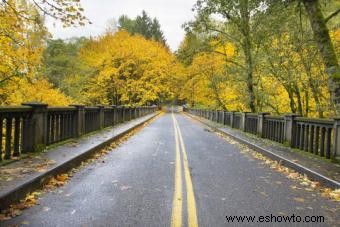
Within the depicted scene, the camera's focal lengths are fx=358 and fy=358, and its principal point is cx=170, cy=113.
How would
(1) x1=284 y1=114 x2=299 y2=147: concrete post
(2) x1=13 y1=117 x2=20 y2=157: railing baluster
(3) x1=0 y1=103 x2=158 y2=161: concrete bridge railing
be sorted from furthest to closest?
(1) x1=284 y1=114 x2=299 y2=147: concrete post
(2) x1=13 y1=117 x2=20 y2=157: railing baluster
(3) x1=0 y1=103 x2=158 y2=161: concrete bridge railing

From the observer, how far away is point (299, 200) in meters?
6.08

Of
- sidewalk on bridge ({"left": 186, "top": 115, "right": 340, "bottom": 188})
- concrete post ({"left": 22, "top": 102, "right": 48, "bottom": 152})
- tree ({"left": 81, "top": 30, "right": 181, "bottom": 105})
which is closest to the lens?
sidewalk on bridge ({"left": 186, "top": 115, "right": 340, "bottom": 188})

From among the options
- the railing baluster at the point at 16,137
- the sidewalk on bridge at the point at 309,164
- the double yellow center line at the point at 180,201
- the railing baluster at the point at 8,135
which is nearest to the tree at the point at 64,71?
the sidewalk on bridge at the point at 309,164

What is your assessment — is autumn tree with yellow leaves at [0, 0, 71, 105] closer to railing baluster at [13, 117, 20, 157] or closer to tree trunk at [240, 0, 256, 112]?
railing baluster at [13, 117, 20, 157]

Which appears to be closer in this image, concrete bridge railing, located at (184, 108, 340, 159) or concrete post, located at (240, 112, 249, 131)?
concrete bridge railing, located at (184, 108, 340, 159)

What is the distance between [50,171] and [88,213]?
6.99 ft

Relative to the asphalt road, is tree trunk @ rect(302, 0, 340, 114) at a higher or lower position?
higher

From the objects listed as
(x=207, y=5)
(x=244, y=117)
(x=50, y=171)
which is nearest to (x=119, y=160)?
(x=50, y=171)

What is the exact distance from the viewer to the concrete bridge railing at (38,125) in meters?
7.65

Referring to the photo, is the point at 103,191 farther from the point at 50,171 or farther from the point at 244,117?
the point at 244,117

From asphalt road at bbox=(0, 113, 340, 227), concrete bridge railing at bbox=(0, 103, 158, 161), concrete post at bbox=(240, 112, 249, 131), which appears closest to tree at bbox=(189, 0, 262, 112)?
concrete post at bbox=(240, 112, 249, 131)

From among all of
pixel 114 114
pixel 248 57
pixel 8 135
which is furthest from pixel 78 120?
pixel 248 57

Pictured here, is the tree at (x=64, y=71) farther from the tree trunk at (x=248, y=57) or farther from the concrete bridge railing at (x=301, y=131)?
the concrete bridge railing at (x=301, y=131)

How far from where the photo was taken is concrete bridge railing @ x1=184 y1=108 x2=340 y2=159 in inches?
381
